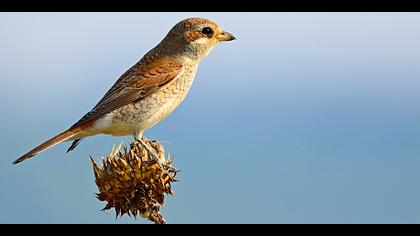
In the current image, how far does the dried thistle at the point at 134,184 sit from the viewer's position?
505 cm

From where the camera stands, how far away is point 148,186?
5.07 m

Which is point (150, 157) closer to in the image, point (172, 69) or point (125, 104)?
point (125, 104)

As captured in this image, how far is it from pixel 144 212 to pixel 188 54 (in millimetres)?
2487

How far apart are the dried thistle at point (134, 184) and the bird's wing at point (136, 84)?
4.13ft

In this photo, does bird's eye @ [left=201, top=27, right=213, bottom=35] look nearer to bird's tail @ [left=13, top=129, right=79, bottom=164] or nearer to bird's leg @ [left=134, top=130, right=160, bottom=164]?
bird's leg @ [left=134, top=130, right=160, bottom=164]

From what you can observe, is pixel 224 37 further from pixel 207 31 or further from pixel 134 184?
pixel 134 184

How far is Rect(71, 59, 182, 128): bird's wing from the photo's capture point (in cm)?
636

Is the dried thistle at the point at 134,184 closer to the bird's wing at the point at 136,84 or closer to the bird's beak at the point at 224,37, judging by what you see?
the bird's wing at the point at 136,84

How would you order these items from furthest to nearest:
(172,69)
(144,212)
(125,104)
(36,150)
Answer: (172,69) → (125,104) → (36,150) → (144,212)

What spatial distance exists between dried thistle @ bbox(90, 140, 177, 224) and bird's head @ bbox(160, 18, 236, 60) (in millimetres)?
2155

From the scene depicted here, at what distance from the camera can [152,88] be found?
21.5ft

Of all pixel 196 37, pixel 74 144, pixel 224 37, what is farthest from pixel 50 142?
pixel 224 37

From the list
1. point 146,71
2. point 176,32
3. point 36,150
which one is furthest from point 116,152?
point 176,32

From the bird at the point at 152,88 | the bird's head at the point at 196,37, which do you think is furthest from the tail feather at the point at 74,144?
the bird's head at the point at 196,37
